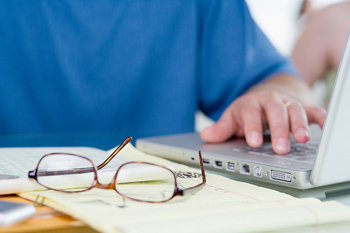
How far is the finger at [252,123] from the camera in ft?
2.12

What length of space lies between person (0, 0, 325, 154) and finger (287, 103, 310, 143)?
220mm

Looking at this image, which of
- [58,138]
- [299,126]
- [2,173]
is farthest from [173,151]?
[58,138]

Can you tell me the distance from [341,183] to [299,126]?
16 centimetres

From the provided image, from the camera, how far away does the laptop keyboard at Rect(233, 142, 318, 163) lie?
57cm

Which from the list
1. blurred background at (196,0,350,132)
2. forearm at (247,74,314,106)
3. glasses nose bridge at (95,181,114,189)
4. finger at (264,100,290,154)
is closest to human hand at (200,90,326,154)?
finger at (264,100,290,154)

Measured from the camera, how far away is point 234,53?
44.0 inches

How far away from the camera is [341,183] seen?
0.50 m

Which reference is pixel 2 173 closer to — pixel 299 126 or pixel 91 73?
pixel 299 126

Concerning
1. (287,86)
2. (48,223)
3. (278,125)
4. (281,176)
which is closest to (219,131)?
(278,125)

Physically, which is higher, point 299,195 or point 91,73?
point 91,73

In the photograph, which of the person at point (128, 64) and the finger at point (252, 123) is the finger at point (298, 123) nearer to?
the finger at point (252, 123)

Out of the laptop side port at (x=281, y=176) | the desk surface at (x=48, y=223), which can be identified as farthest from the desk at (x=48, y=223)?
the laptop side port at (x=281, y=176)

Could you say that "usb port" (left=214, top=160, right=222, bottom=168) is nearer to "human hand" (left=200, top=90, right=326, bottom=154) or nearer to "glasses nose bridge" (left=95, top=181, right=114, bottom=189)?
"human hand" (left=200, top=90, right=326, bottom=154)

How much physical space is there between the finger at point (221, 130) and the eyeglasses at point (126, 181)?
0.27m
